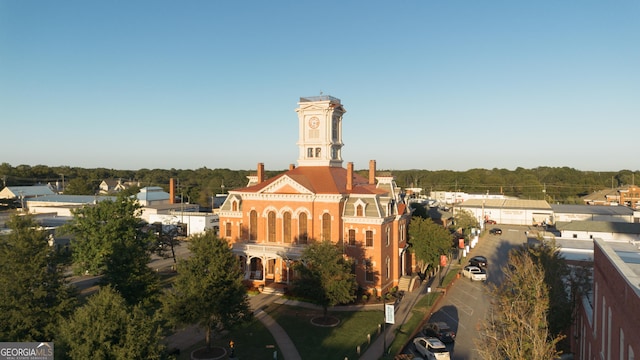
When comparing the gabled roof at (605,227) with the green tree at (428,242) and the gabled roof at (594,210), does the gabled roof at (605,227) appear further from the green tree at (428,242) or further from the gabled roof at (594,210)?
the gabled roof at (594,210)

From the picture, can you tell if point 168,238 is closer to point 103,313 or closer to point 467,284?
point 467,284

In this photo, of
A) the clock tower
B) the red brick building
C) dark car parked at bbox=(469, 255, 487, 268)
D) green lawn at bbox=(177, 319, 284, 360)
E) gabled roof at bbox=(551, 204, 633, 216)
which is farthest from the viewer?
gabled roof at bbox=(551, 204, 633, 216)

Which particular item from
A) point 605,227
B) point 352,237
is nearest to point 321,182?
point 352,237

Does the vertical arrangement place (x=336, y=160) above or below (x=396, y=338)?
above

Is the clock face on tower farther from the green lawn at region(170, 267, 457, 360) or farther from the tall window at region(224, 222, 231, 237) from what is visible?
the green lawn at region(170, 267, 457, 360)

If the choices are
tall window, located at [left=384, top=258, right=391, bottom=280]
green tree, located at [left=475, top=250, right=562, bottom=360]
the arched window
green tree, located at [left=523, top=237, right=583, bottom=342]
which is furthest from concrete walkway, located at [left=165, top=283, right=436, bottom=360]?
green tree, located at [left=523, top=237, right=583, bottom=342]

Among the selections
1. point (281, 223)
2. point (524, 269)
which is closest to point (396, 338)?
point (524, 269)
